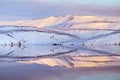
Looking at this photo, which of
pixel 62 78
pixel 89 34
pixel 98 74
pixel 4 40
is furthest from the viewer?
pixel 89 34

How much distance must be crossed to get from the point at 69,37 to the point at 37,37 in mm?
1829

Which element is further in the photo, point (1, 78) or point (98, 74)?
point (98, 74)

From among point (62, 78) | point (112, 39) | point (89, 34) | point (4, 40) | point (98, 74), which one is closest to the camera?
point (62, 78)

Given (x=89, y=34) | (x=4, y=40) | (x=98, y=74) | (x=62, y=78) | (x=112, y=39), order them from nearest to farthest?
(x=62, y=78), (x=98, y=74), (x=4, y=40), (x=112, y=39), (x=89, y=34)

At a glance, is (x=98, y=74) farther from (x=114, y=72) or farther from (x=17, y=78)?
(x=17, y=78)

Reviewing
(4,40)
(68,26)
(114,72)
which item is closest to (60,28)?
(68,26)

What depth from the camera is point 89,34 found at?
837 inches

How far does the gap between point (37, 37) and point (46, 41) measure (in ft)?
2.09

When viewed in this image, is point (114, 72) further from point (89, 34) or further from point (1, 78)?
point (89, 34)

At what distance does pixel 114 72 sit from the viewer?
4.28m

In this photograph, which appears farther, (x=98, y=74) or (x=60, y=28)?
(x=60, y=28)

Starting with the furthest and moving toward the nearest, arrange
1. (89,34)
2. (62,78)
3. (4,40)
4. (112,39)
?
(89,34), (112,39), (4,40), (62,78)

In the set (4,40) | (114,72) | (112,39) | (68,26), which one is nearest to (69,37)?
(68,26)

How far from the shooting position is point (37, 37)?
20328 mm
